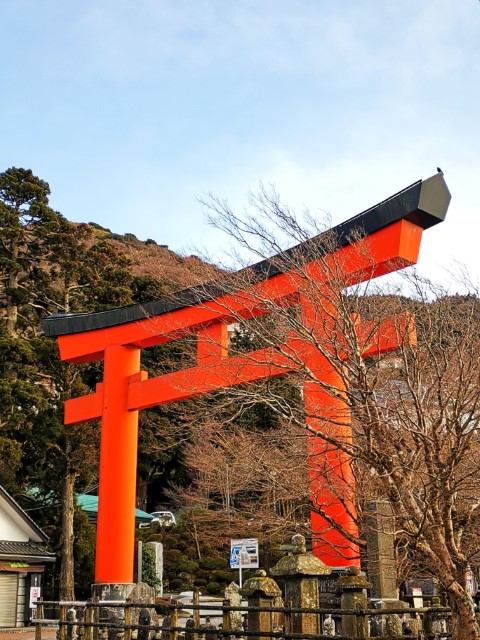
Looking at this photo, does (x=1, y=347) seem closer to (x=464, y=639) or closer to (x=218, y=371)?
(x=218, y=371)

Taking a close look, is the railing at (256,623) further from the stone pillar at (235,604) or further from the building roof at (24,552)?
the building roof at (24,552)

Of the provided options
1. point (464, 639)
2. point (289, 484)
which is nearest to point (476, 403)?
point (464, 639)

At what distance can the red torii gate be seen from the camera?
10.5 metres

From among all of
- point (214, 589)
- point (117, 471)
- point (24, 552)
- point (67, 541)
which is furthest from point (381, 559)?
point (214, 589)

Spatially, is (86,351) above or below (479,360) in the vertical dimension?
above

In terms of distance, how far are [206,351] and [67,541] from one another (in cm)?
1319

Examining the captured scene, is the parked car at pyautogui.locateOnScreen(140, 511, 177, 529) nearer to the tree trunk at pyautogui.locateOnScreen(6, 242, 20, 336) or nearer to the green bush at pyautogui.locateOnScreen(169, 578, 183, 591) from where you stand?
the green bush at pyautogui.locateOnScreen(169, 578, 183, 591)

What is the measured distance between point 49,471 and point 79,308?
374 inches

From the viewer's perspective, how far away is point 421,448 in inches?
276

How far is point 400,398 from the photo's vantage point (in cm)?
770

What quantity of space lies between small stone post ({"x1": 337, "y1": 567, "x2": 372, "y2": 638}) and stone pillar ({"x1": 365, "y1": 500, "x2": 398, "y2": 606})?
2.39 m

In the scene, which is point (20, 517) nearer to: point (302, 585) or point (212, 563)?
point (212, 563)

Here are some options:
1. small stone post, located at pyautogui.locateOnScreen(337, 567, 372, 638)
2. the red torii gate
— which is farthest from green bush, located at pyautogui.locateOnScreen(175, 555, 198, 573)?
small stone post, located at pyautogui.locateOnScreen(337, 567, 372, 638)

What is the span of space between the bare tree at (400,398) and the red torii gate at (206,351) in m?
0.21
